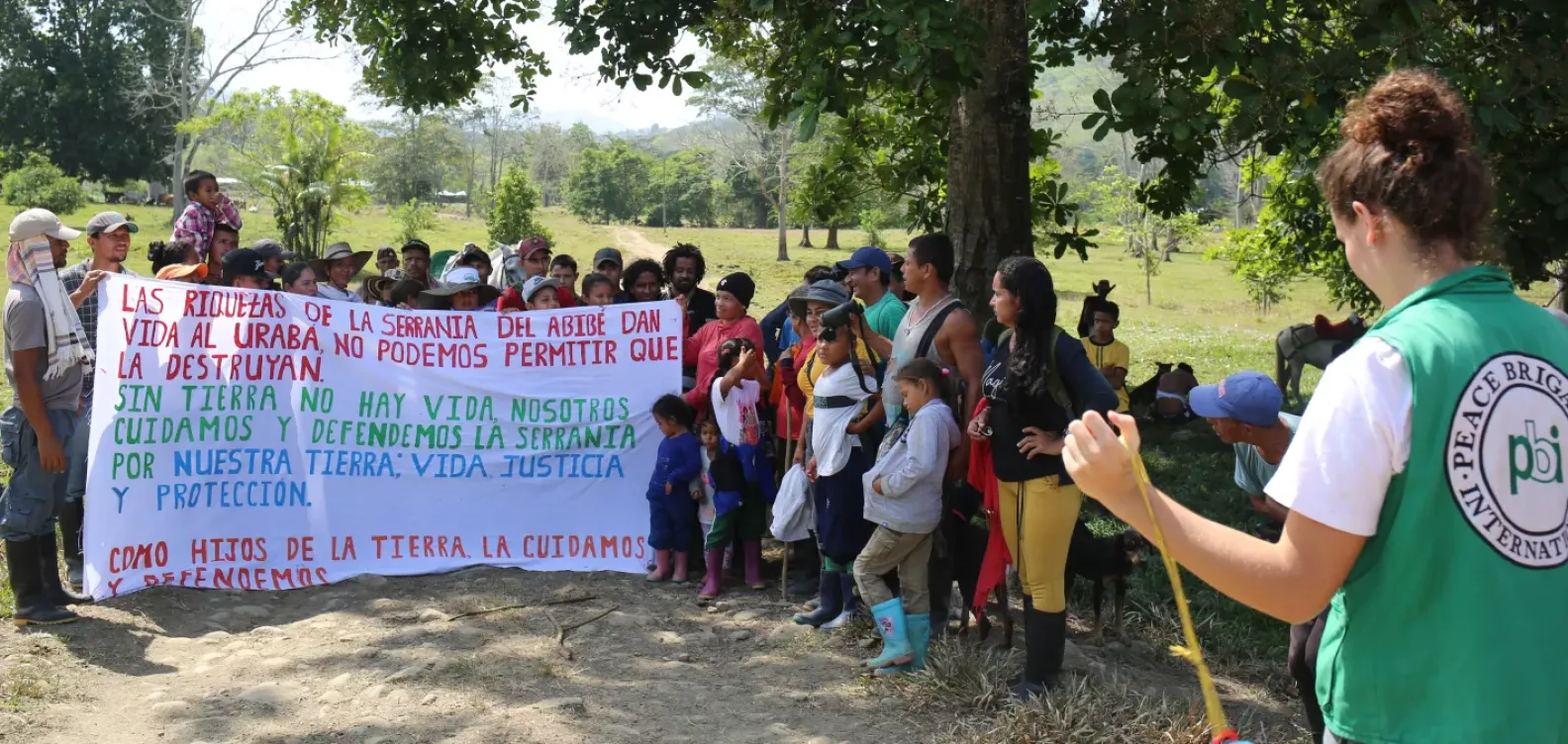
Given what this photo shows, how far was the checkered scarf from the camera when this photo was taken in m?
6.13

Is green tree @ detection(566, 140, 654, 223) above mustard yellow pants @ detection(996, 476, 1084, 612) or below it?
above

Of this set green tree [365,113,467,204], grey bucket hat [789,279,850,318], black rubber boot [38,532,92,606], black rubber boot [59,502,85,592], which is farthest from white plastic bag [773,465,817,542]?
green tree [365,113,467,204]

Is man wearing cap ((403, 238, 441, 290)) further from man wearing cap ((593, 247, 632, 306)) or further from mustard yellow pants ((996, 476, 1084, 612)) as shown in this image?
mustard yellow pants ((996, 476, 1084, 612))

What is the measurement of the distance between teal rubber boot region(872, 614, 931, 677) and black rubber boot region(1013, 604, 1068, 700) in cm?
50

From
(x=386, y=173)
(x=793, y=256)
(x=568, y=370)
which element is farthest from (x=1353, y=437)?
(x=386, y=173)

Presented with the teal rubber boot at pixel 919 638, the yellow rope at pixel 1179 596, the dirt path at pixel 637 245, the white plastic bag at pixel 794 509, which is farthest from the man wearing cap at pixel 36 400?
the dirt path at pixel 637 245

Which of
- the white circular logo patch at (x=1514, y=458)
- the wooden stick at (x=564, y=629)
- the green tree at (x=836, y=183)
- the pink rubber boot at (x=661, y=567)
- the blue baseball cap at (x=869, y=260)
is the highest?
the green tree at (x=836, y=183)

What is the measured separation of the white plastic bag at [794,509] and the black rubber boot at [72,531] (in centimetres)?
398

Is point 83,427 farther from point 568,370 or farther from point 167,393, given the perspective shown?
point 568,370

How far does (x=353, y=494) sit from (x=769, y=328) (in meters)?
2.73

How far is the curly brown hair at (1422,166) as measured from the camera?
2.00 metres

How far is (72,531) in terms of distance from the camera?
7.26 metres

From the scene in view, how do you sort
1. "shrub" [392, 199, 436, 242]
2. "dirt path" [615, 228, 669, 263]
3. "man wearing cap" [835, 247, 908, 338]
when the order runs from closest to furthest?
"man wearing cap" [835, 247, 908, 338], "shrub" [392, 199, 436, 242], "dirt path" [615, 228, 669, 263]

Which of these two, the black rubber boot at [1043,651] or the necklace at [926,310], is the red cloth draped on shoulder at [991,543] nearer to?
the black rubber boot at [1043,651]
